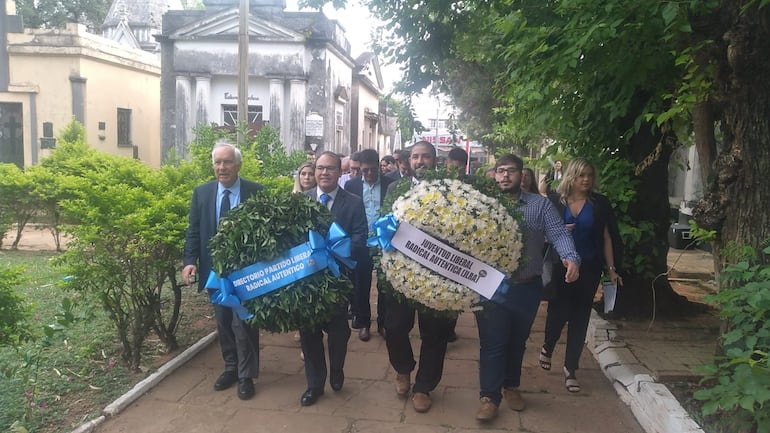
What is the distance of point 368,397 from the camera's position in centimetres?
475

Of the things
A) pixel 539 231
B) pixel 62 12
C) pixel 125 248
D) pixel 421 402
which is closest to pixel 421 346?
pixel 421 402

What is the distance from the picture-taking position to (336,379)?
4.77m

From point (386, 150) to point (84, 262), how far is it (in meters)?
37.1

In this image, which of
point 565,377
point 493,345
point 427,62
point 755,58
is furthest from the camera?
point 427,62

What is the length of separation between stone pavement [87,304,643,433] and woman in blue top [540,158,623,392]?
33cm

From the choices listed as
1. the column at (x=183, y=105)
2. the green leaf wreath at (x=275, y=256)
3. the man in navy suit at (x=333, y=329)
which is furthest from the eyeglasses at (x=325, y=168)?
the column at (x=183, y=105)

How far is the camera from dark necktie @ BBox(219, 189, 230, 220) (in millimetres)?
4789

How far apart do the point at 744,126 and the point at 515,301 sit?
6.09ft

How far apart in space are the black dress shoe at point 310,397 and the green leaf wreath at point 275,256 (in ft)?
1.97

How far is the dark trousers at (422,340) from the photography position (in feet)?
14.2

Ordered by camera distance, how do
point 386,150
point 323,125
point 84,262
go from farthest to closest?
point 386,150, point 323,125, point 84,262

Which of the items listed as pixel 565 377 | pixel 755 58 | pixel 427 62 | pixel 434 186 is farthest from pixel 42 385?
pixel 427 62

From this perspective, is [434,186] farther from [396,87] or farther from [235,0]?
[235,0]

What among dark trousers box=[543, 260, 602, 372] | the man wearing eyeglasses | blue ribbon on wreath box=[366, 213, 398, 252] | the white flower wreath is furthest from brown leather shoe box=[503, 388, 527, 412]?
blue ribbon on wreath box=[366, 213, 398, 252]
